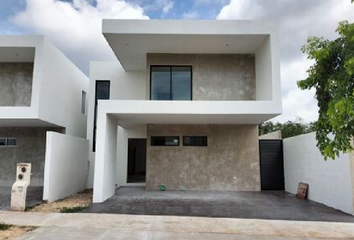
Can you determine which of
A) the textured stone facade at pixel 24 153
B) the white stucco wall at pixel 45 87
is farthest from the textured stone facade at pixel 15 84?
the textured stone facade at pixel 24 153

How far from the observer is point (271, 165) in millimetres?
12523

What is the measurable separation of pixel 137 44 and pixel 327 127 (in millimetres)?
8266

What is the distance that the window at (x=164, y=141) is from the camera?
12312 millimetres

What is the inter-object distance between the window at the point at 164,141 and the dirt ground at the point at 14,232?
6852mm

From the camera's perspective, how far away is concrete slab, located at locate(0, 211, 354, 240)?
18.2 ft

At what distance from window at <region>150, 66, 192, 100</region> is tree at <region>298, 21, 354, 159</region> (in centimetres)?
696

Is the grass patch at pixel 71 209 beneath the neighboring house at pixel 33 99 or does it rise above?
beneath

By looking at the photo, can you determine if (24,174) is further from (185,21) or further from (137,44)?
(185,21)

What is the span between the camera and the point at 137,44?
11.1 meters

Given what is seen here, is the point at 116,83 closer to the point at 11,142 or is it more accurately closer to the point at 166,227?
the point at 11,142

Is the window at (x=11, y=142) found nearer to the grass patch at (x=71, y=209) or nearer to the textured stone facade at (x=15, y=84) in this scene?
the textured stone facade at (x=15, y=84)

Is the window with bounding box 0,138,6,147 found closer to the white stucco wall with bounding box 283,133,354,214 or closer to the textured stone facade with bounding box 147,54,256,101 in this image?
the textured stone facade with bounding box 147,54,256,101

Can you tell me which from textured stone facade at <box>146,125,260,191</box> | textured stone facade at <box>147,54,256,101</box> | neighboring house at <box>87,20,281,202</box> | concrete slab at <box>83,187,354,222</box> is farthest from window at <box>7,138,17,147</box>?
textured stone facade at <box>147,54,256,101</box>

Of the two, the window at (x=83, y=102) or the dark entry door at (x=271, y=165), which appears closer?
the dark entry door at (x=271, y=165)
